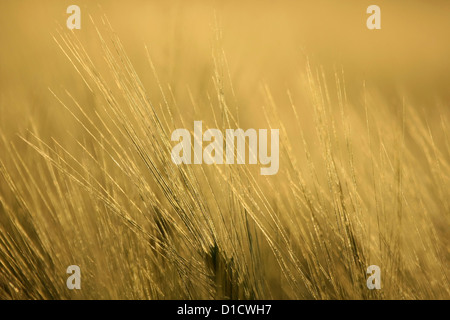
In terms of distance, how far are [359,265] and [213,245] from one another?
0.97 ft

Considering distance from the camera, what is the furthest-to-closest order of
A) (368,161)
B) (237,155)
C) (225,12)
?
(225,12) → (368,161) → (237,155)

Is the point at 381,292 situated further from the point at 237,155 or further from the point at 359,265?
the point at 237,155

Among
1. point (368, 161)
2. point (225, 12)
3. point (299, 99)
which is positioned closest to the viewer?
point (368, 161)

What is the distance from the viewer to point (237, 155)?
2.32 ft

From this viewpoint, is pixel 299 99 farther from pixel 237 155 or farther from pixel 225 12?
pixel 237 155

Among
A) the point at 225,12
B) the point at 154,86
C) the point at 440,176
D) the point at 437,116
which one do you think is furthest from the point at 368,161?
the point at 225,12

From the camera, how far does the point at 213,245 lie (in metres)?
0.79

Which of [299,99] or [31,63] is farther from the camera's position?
[299,99]

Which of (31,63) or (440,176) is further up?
(31,63)

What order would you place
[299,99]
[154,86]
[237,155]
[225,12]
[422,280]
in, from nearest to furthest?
[237,155] < [422,280] < [154,86] < [299,99] < [225,12]
